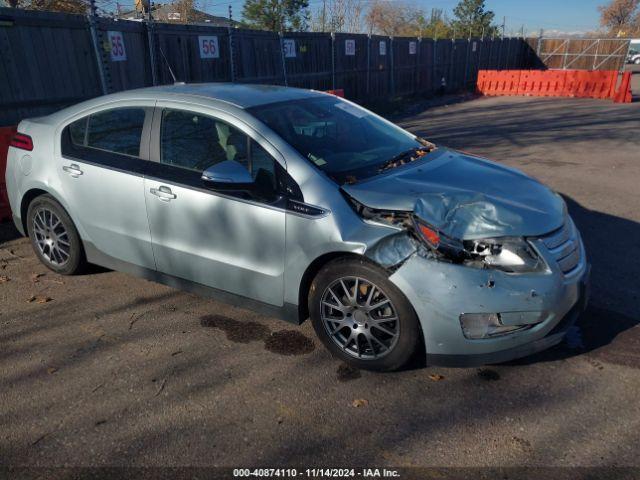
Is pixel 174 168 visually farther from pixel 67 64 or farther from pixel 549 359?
pixel 67 64

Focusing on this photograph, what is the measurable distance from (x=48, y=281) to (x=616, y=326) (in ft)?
15.2

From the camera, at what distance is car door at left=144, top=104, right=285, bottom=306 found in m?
3.47

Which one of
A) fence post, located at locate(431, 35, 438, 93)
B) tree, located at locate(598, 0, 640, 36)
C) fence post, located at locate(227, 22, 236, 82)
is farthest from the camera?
tree, located at locate(598, 0, 640, 36)

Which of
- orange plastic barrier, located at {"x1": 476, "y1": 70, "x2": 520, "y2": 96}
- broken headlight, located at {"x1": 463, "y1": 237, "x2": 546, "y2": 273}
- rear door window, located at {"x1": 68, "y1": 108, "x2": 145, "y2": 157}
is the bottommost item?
orange plastic barrier, located at {"x1": 476, "y1": 70, "x2": 520, "y2": 96}

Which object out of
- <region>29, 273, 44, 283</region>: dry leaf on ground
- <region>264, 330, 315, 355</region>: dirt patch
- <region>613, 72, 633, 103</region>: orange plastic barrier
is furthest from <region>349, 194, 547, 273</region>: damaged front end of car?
<region>613, 72, 633, 103</region>: orange plastic barrier

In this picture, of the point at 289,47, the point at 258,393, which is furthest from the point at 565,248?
the point at 289,47

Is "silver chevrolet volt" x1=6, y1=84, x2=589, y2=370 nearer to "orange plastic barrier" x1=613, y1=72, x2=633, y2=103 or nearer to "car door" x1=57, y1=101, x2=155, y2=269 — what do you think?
"car door" x1=57, y1=101, x2=155, y2=269

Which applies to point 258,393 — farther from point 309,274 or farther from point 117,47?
point 117,47

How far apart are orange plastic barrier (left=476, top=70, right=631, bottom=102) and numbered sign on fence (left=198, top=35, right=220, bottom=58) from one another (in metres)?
14.0

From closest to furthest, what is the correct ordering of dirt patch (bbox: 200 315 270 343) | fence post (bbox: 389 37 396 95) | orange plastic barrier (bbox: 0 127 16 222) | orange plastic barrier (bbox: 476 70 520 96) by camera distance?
dirt patch (bbox: 200 315 270 343) < orange plastic barrier (bbox: 0 127 16 222) < fence post (bbox: 389 37 396 95) < orange plastic barrier (bbox: 476 70 520 96)

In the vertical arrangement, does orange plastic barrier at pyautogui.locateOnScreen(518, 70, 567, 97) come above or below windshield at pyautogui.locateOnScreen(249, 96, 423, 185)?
below

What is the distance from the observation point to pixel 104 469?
8.45 ft

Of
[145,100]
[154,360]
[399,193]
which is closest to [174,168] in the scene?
[145,100]

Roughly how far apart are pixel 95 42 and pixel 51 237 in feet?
22.3
